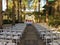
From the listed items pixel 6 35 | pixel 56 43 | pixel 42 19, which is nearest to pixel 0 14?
pixel 6 35

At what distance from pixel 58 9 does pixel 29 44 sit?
1302 centimetres

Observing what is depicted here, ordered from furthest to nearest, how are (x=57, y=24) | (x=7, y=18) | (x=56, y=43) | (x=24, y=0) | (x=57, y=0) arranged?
(x=24, y=0)
(x=7, y=18)
(x=57, y=0)
(x=57, y=24)
(x=56, y=43)

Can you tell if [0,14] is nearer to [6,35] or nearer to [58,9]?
[6,35]

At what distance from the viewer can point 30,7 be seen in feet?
222

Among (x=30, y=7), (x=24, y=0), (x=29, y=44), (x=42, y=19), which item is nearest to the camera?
(x=29, y=44)

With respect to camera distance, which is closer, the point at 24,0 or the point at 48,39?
the point at 48,39

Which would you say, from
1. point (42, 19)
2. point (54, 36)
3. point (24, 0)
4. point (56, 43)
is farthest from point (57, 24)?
point (24, 0)

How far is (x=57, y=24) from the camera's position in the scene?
18.4m

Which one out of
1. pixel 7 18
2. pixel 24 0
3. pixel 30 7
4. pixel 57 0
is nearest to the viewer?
pixel 57 0

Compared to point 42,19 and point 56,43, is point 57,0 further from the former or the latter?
point 56,43

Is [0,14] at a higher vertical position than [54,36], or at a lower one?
higher

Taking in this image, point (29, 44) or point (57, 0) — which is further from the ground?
point (57, 0)

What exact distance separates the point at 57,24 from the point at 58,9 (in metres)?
6.09

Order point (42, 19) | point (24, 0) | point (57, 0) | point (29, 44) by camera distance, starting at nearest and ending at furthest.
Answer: point (29, 44)
point (57, 0)
point (42, 19)
point (24, 0)
